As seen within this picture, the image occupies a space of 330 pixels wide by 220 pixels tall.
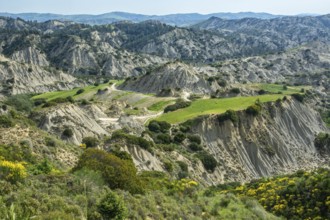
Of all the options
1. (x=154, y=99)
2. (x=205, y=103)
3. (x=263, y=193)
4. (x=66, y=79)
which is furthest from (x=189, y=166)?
(x=66, y=79)

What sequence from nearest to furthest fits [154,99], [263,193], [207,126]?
1. [263,193]
2. [207,126]
3. [154,99]

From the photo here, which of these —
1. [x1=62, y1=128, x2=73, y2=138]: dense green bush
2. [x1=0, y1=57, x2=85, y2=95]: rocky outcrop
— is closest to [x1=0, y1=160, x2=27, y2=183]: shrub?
[x1=62, y1=128, x2=73, y2=138]: dense green bush

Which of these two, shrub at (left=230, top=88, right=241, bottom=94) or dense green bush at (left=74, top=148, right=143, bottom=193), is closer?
dense green bush at (left=74, top=148, right=143, bottom=193)

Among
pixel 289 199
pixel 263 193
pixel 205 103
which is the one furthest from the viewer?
pixel 205 103

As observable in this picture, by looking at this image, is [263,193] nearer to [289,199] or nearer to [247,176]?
[289,199]

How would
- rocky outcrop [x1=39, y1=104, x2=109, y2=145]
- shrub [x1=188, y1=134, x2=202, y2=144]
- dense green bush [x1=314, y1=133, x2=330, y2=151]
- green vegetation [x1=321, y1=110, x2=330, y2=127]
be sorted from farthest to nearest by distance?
green vegetation [x1=321, y1=110, x2=330, y2=127], dense green bush [x1=314, y1=133, x2=330, y2=151], shrub [x1=188, y1=134, x2=202, y2=144], rocky outcrop [x1=39, y1=104, x2=109, y2=145]

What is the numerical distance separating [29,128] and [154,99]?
69396mm

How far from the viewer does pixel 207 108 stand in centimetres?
7456

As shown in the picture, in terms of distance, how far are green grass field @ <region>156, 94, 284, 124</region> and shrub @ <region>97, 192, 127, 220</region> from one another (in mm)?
50981

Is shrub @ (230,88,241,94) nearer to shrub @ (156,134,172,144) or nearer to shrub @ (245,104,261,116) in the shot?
shrub @ (245,104,261,116)

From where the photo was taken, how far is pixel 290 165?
64.8 m

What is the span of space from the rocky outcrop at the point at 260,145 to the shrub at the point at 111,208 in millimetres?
37173

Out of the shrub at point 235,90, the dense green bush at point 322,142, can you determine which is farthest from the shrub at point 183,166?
the shrub at point 235,90

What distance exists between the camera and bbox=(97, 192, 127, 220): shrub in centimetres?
1540
